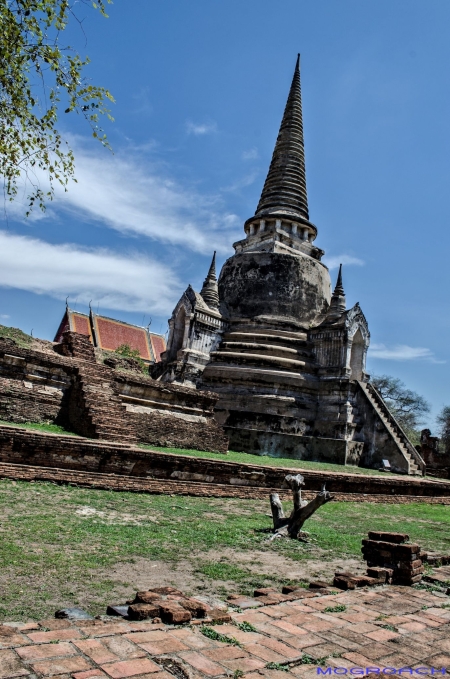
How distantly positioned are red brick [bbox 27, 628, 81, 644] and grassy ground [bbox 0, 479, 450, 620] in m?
0.64

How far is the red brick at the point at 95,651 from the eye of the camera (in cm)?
296

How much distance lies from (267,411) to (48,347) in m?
8.64

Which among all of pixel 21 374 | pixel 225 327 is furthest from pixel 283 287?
pixel 21 374

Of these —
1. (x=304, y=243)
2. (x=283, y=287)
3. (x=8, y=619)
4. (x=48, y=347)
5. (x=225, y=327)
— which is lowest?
(x=8, y=619)

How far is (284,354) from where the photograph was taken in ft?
71.8

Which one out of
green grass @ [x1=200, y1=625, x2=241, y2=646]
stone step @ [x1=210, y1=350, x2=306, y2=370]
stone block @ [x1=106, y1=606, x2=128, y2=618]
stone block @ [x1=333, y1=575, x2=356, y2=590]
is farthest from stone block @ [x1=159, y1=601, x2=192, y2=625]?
stone step @ [x1=210, y1=350, x2=306, y2=370]

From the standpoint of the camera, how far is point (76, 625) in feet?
11.3

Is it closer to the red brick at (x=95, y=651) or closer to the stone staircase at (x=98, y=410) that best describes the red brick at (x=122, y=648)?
the red brick at (x=95, y=651)

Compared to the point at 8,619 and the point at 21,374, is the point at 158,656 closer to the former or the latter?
the point at 8,619

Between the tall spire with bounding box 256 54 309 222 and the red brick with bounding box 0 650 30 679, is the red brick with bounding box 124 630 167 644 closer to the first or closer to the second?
the red brick with bounding box 0 650 30 679

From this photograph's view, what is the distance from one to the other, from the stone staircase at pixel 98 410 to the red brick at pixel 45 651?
850cm

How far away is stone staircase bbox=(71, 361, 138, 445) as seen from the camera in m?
11.6

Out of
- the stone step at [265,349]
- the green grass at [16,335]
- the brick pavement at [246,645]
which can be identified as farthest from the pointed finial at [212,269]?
the brick pavement at [246,645]

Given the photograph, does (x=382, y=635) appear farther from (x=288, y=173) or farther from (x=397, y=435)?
(x=288, y=173)
